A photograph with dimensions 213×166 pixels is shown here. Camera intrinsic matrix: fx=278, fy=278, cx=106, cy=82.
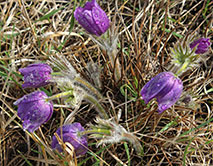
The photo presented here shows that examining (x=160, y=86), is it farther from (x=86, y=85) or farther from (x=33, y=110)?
(x=33, y=110)

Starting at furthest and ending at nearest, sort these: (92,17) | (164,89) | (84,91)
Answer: (84,91)
(92,17)
(164,89)

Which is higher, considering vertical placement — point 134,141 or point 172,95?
point 172,95

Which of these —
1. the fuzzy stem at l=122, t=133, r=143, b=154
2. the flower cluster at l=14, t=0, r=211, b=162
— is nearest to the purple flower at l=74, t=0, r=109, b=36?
the flower cluster at l=14, t=0, r=211, b=162

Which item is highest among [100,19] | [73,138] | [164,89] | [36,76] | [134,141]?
[100,19]

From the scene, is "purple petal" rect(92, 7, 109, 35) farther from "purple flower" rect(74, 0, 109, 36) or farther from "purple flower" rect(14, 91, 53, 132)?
"purple flower" rect(14, 91, 53, 132)

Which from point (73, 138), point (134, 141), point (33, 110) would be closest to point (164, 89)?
point (134, 141)

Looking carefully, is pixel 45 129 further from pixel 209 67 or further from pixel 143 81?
pixel 209 67
